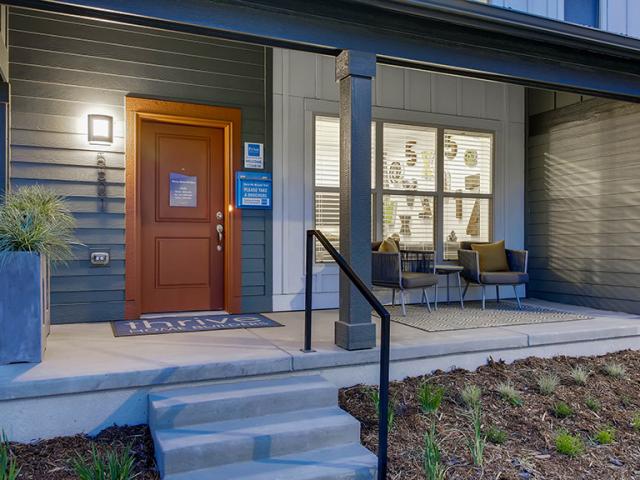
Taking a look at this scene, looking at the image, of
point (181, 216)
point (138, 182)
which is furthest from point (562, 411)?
point (138, 182)

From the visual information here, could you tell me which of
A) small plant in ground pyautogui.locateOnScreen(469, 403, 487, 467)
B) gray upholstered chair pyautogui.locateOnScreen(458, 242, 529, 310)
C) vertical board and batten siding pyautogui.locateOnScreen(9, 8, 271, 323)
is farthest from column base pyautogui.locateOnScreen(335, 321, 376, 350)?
gray upholstered chair pyautogui.locateOnScreen(458, 242, 529, 310)

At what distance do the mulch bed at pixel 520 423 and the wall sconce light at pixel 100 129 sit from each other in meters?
2.93

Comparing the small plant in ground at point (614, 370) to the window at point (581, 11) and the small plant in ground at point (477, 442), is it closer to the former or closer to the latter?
the small plant in ground at point (477, 442)

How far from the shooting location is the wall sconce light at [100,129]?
4258mm

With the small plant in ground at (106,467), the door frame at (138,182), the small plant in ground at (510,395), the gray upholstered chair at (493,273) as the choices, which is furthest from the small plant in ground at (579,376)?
the small plant in ground at (106,467)

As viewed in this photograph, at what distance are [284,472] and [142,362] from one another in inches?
43.6

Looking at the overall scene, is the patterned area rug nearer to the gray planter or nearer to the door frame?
the door frame

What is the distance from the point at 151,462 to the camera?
2529 millimetres

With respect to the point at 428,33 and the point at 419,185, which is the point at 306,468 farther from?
the point at 419,185

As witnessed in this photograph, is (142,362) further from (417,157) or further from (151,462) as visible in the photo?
(417,157)

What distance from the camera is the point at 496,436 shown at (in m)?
2.89

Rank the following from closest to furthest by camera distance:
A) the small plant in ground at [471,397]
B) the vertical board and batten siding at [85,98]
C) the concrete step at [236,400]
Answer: the concrete step at [236,400]
the small plant in ground at [471,397]
the vertical board and batten siding at [85,98]

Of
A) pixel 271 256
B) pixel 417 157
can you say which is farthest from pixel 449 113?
pixel 271 256

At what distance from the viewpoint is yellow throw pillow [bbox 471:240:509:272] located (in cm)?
570
